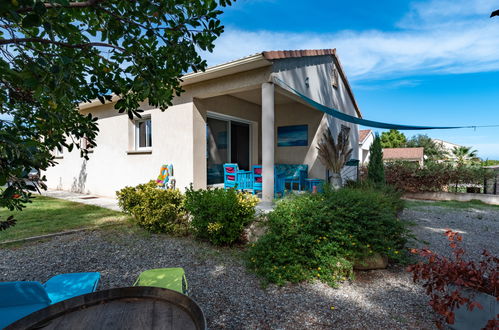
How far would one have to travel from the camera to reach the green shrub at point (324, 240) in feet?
11.5

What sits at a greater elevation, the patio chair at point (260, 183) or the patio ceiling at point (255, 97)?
the patio ceiling at point (255, 97)

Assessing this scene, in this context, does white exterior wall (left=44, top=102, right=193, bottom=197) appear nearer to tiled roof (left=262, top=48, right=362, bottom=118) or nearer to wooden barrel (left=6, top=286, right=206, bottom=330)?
tiled roof (left=262, top=48, right=362, bottom=118)

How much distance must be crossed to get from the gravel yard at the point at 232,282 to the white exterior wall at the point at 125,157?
2780mm

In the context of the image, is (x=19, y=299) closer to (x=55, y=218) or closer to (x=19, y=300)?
(x=19, y=300)

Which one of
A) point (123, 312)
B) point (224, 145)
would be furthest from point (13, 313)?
point (224, 145)

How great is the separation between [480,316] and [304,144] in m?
7.04

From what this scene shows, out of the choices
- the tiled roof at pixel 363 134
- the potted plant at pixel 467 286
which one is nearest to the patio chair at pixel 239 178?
the potted plant at pixel 467 286

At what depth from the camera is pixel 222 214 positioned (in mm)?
4402

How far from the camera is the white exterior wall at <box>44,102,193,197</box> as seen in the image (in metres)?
7.46

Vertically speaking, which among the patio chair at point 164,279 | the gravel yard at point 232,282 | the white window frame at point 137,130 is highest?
the white window frame at point 137,130

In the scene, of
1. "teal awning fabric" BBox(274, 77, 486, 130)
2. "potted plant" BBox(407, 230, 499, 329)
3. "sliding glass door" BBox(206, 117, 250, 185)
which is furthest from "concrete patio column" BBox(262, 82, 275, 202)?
"potted plant" BBox(407, 230, 499, 329)

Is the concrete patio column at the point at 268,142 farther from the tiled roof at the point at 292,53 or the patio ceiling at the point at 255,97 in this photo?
the patio ceiling at the point at 255,97

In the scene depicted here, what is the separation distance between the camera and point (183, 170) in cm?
747

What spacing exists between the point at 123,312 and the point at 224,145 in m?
Result: 7.61
